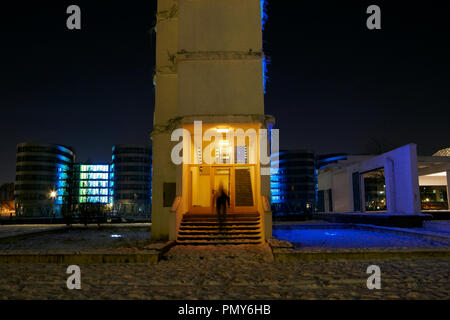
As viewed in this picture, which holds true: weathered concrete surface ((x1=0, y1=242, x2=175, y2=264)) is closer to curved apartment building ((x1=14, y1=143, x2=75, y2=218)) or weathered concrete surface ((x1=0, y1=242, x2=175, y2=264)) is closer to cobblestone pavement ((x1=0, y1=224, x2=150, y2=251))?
cobblestone pavement ((x1=0, y1=224, x2=150, y2=251))

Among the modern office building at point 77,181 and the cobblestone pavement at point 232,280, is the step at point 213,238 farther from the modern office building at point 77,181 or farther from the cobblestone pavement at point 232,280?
the modern office building at point 77,181

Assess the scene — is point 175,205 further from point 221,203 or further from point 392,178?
point 392,178

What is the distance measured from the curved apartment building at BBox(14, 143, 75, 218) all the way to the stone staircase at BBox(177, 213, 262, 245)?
97763 millimetres

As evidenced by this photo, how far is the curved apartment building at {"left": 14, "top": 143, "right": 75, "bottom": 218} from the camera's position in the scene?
102125mm

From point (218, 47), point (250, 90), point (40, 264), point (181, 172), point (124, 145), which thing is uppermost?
point (124, 145)

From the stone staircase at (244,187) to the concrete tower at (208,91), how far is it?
0.15 m

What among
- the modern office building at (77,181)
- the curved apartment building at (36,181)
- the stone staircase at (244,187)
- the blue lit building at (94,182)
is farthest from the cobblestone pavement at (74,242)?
the blue lit building at (94,182)

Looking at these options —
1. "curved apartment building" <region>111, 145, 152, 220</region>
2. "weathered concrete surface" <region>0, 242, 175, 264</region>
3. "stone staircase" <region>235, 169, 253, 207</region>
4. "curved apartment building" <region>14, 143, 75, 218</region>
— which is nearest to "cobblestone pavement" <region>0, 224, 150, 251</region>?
"weathered concrete surface" <region>0, 242, 175, 264</region>

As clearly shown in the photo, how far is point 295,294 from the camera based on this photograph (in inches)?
226

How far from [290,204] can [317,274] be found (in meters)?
113

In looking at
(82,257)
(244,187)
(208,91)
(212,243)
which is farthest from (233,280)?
(244,187)

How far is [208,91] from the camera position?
49.0ft
